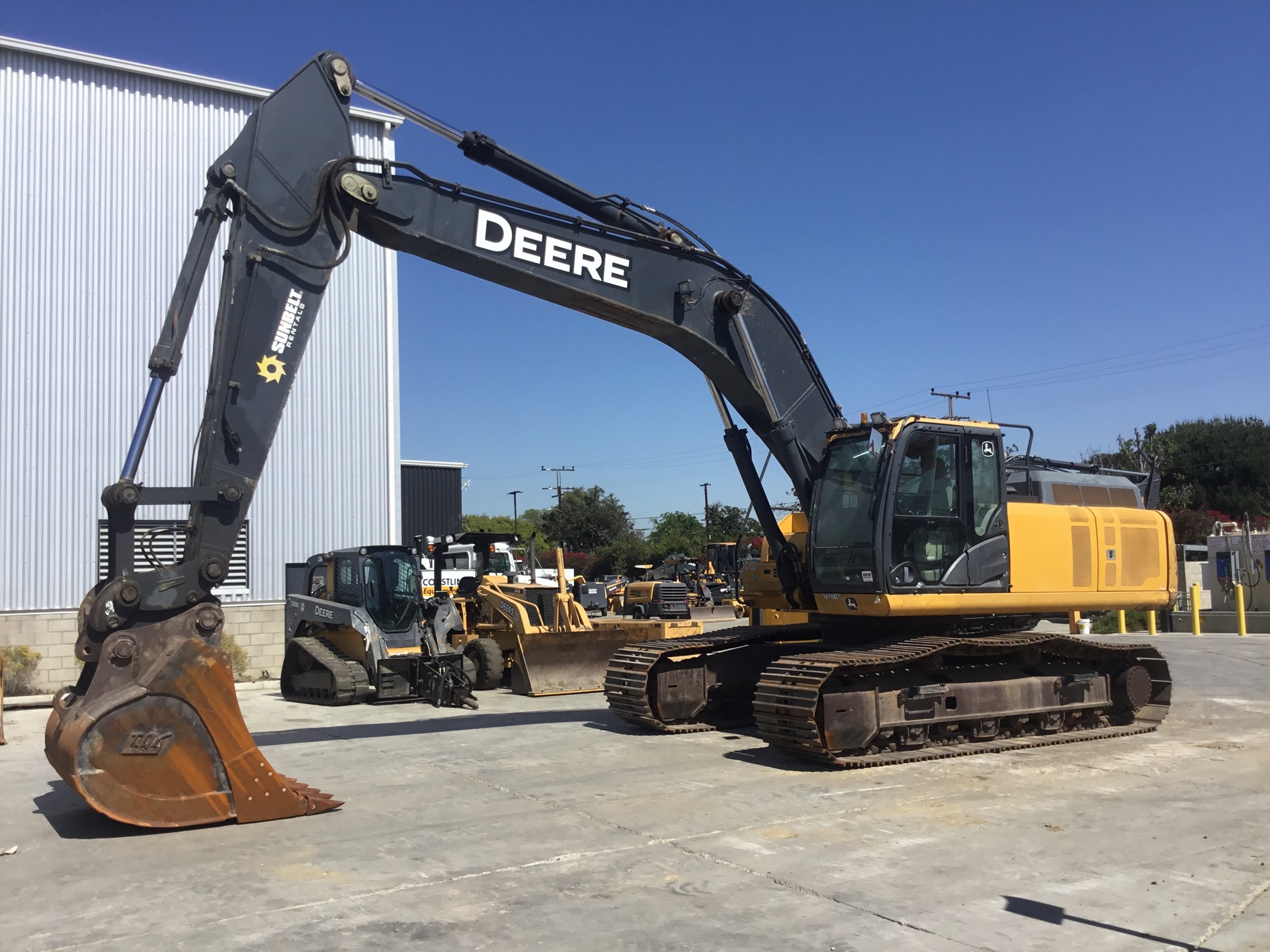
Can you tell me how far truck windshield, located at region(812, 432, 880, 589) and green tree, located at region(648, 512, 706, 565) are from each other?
61427mm

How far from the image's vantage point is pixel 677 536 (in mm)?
86062

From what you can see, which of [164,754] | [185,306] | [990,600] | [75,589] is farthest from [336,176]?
[75,589]

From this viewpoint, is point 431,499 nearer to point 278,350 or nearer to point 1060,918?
point 278,350

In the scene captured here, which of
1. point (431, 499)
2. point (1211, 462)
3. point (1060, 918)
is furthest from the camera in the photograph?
point (1211, 462)

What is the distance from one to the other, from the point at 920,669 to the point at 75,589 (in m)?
14.1

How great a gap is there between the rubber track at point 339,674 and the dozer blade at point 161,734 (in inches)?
274

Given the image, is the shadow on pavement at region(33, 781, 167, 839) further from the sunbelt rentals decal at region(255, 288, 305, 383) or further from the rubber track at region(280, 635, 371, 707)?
the rubber track at region(280, 635, 371, 707)

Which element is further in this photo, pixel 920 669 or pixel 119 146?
pixel 119 146

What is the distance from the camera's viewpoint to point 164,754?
22.3ft

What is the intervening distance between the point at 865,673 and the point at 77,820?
660cm

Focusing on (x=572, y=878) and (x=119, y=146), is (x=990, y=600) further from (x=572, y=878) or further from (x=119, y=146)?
(x=119, y=146)

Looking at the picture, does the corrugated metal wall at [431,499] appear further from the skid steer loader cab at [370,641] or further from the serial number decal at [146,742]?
the serial number decal at [146,742]

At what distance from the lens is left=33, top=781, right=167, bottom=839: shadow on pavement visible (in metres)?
7.08

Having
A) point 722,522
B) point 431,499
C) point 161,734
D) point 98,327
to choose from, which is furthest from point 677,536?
point 161,734
